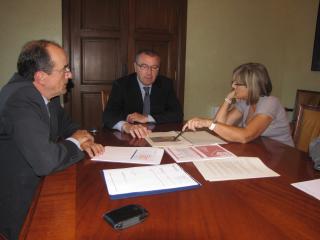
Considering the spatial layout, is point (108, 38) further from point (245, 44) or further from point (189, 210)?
point (189, 210)

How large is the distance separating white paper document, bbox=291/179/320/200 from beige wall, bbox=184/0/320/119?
2.75m

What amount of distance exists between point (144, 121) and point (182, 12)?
1.93m

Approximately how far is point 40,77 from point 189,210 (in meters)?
0.93

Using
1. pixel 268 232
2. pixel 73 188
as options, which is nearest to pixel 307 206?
pixel 268 232

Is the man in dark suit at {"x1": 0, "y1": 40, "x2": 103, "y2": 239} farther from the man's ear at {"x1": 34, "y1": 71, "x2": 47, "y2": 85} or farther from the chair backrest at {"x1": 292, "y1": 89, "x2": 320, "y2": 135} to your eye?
the chair backrest at {"x1": 292, "y1": 89, "x2": 320, "y2": 135}

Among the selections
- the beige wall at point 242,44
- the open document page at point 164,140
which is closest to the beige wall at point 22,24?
the beige wall at point 242,44

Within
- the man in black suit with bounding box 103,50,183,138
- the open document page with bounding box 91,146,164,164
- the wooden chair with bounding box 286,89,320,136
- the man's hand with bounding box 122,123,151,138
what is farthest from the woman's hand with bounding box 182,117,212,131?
the wooden chair with bounding box 286,89,320,136

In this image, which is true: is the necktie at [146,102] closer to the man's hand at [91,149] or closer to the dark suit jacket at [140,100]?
the dark suit jacket at [140,100]

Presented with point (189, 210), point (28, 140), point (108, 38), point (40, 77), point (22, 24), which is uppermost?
point (22, 24)

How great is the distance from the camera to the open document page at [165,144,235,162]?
1.31 metres

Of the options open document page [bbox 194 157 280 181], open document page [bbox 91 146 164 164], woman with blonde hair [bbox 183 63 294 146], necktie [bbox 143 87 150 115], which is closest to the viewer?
open document page [bbox 194 157 280 181]

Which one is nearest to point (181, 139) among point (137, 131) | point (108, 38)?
point (137, 131)

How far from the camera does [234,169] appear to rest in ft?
3.90

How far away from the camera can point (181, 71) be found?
3.66m
